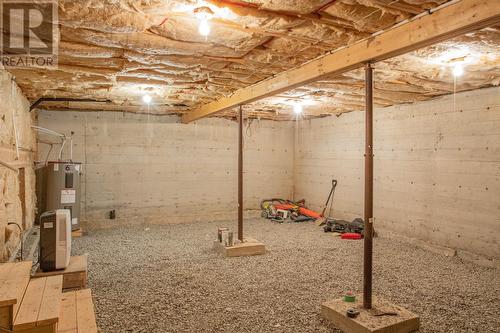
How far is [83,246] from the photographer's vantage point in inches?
216

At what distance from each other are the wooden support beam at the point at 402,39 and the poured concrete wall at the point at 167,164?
13.0 feet

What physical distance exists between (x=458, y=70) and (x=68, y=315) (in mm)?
4321

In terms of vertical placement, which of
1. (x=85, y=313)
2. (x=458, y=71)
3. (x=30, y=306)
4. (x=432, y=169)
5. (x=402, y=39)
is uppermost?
(x=458, y=71)

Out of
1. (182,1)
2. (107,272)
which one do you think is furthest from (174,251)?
(182,1)

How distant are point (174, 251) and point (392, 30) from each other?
4.07 metres

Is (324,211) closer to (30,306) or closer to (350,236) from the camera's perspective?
(350,236)

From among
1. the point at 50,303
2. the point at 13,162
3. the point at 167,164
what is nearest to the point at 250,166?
the point at 167,164

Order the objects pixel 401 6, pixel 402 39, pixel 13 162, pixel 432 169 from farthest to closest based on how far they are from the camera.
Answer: pixel 432 169 → pixel 13 162 → pixel 402 39 → pixel 401 6

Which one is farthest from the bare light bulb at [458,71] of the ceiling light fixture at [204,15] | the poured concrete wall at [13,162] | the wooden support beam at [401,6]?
the poured concrete wall at [13,162]

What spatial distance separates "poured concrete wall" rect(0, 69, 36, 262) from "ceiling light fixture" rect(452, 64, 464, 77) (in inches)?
189

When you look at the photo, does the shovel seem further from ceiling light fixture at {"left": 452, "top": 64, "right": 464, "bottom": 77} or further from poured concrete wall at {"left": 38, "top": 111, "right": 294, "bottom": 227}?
ceiling light fixture at {"left": 452, "top": 64, "right": 464, "bottom": 77}

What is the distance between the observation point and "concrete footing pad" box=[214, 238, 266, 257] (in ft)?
16.2

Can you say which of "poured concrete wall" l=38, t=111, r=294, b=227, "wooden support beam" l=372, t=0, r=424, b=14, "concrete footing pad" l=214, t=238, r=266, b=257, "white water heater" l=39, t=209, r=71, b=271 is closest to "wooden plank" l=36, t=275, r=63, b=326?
"white water heater" l=39, t=209, r=71, b=271

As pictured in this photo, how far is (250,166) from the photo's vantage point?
8.51 metres
